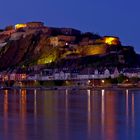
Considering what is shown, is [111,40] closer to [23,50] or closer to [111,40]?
[111,40]

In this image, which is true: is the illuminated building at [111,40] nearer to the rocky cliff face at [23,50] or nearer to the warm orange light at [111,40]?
the warm orange light at [111,40]

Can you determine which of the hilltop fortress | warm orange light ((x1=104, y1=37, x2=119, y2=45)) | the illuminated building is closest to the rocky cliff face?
the hilltop fortress

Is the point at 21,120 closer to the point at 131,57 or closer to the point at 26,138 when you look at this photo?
the point at 26,138

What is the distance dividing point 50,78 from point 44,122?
7165 centimetres

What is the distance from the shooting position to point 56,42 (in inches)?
3930

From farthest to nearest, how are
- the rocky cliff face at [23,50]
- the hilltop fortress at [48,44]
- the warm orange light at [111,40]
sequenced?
the rocky cliff face at [23,50], the warm orange light at [111,40], the hilltop fortress at [48,44]

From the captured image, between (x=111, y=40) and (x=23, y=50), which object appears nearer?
(x=111, y=40)

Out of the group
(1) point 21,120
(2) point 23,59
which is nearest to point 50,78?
(2) point 23,59

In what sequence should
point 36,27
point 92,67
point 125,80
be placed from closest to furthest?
point 125,80, point 92,67, point 36,27

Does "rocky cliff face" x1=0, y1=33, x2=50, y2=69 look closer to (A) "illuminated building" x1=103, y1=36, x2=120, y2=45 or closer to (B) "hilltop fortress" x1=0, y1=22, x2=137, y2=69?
(B) "hilltop fortress" x1=0, y1=22, x2=137, y2=69

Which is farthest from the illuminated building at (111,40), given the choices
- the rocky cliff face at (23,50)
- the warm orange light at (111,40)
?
the rocky cliff face at (23,50)

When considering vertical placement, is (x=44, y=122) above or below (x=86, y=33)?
below

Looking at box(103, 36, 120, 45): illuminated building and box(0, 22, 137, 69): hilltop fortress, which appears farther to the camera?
box(103, 36, 120, 45): illuminated building

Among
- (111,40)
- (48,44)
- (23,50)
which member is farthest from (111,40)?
(23,50)
